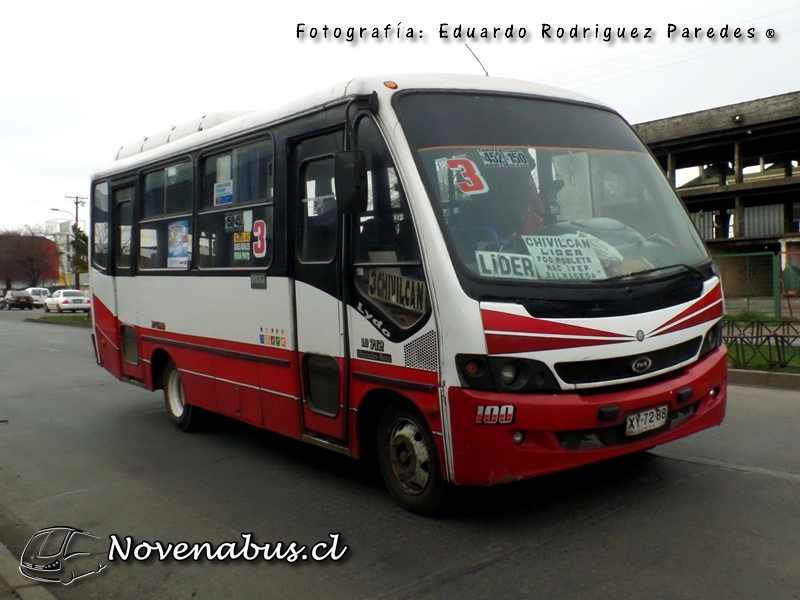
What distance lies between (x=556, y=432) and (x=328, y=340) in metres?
1.83

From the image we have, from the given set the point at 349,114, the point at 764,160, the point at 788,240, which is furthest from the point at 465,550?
the point at 764,160

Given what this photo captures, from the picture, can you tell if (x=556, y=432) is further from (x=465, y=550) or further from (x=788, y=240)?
(x=788, y=240)

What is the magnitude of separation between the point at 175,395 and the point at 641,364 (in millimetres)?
5405

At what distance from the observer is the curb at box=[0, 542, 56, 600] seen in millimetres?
4559

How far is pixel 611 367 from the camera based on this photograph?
486 cm

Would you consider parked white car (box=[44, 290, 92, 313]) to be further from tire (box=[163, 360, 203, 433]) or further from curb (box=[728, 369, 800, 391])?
curb (box=[728, 369, 800, 391])

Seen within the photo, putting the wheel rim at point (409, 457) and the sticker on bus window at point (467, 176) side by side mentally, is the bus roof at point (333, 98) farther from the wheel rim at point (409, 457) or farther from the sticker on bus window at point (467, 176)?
the wheel rim at point (409, 457)

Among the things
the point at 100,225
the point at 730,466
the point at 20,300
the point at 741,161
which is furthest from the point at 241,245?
the point at 20,300

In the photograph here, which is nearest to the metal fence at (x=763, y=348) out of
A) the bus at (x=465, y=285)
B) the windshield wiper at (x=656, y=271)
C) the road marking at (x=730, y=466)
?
the road marking at (x=730, y=466)

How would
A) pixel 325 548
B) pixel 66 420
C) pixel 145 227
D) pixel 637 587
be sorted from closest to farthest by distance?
pixel 637 587 < pixel 325 548 < pixel 145 227 < pixel 66 420

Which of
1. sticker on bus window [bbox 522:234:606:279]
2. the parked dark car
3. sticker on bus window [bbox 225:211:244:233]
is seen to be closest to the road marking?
sticker on bus window [bbox 522:234:606:279]

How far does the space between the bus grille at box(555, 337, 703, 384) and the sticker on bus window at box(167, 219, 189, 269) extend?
4.39 m

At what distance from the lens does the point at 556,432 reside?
4754 millimetres

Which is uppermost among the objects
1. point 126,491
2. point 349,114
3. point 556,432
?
point 349,114
